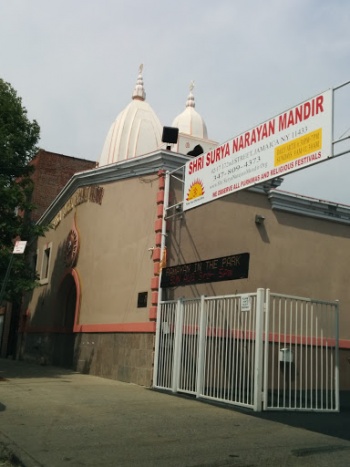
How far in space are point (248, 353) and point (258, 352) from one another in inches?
21.2

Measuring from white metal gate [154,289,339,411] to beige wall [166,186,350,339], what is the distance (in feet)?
6.82

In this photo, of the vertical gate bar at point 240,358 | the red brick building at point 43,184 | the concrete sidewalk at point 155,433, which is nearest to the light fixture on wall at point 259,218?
the vertical gate bar at point 240,358

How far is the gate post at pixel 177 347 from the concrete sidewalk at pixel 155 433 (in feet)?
2.13

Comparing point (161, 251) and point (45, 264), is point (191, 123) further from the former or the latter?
point (161, 251)

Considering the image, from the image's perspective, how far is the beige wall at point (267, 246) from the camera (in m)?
14.6

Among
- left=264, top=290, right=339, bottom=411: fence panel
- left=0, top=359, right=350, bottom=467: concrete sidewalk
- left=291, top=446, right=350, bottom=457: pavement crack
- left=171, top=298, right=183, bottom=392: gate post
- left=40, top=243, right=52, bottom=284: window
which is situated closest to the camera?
left=0, top=359, right=350, bottom=467: concrete sidewalk

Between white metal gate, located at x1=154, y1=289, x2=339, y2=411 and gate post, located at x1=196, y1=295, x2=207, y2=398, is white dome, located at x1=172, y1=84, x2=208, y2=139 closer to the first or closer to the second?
white metal gate, located at x1=154, y1=289, x2=339, y2=411

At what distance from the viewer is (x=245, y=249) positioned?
15.5 metres

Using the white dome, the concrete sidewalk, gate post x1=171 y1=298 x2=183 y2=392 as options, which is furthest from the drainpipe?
the white dome

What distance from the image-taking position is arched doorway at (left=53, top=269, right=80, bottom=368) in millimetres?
19609

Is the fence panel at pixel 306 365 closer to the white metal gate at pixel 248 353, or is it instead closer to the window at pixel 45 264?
the white metal gate at pixel 248 353

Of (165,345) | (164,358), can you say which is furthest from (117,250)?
(164,358)

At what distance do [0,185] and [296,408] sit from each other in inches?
410

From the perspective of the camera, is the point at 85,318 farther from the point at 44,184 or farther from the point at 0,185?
the point at 44,184
